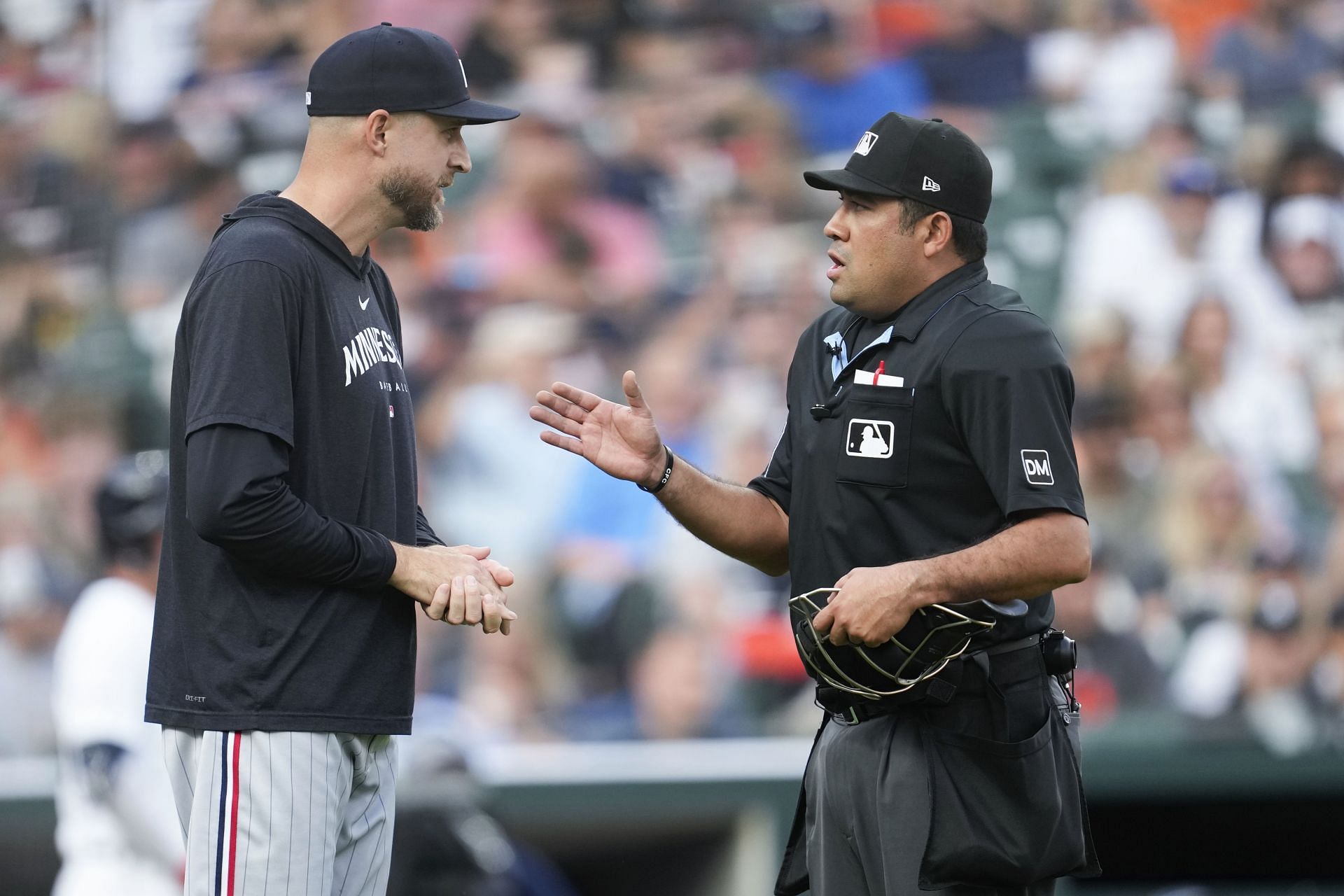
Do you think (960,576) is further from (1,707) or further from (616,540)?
(1,707)

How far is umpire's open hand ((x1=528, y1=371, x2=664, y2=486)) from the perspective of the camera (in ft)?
9.96

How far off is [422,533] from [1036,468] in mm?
1154

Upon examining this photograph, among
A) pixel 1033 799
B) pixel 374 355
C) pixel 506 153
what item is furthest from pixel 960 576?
pixel 506 153

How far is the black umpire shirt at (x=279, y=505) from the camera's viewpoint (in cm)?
242

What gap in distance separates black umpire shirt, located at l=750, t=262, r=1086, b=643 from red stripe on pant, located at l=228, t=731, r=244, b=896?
3.55ft

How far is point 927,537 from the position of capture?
9.18ft

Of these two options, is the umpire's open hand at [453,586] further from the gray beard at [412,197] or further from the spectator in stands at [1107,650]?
the spectator in stands at [1107,650]

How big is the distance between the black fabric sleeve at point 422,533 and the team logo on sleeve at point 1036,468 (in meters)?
1.08

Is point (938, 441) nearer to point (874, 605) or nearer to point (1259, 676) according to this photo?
point (874, 605)

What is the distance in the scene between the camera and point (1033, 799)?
273 centimetres

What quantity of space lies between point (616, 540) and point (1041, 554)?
3988mm

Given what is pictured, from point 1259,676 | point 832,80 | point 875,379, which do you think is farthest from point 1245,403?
point 875,379

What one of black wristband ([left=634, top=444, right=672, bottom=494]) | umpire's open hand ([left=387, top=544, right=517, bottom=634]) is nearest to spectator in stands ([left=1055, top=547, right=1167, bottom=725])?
black wristband ([left=634, top=444, right=672, bottom=494])

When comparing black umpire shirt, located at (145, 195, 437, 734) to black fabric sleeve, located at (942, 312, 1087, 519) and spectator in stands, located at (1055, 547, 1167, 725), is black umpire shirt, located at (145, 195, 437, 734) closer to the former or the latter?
black fabric sleeve, located at (942, 312, 1087, 519)
